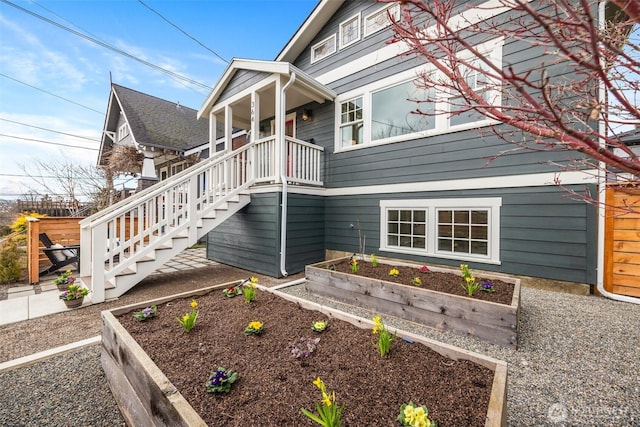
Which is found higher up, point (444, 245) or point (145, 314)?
point (444, 245)

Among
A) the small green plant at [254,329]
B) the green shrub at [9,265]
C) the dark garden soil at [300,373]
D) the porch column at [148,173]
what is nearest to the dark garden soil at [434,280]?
the dark garden soil at [300,373]

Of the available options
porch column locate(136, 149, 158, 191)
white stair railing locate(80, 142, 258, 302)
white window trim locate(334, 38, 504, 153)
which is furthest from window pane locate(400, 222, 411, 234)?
porch column locate(136, 149, 158, 191)

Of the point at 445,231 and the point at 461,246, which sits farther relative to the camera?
the point at 445,231

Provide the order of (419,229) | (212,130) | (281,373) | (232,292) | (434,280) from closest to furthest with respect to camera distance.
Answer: (281,373) < (232,292) < (434,280) < (419,229) < (212,130)

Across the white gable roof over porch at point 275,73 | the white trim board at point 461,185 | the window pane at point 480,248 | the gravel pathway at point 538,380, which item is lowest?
the gravel pathway at point 538,380

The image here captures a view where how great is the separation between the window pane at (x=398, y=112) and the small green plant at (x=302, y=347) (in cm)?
450

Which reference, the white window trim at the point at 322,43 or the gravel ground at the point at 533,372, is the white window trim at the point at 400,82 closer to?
the white window trim at the point at 322,43

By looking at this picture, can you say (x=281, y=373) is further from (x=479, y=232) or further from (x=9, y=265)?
(x=9, y=265)

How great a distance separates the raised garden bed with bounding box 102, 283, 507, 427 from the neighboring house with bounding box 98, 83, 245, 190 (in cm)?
854

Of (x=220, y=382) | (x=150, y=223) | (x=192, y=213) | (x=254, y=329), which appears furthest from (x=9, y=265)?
(x=220, y=382)

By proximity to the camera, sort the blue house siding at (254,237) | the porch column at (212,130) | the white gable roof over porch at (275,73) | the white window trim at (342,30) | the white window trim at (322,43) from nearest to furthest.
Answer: the white gable roof over porch at (275,73) → the blue house siding at (254,237) → the white window trim at (342,30) → the white window trim at (322,43) → the porch column at (212,130)

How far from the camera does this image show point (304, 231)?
5.61m

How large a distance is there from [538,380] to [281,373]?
191 centimetres

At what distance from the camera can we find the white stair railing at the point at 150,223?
3668mm
